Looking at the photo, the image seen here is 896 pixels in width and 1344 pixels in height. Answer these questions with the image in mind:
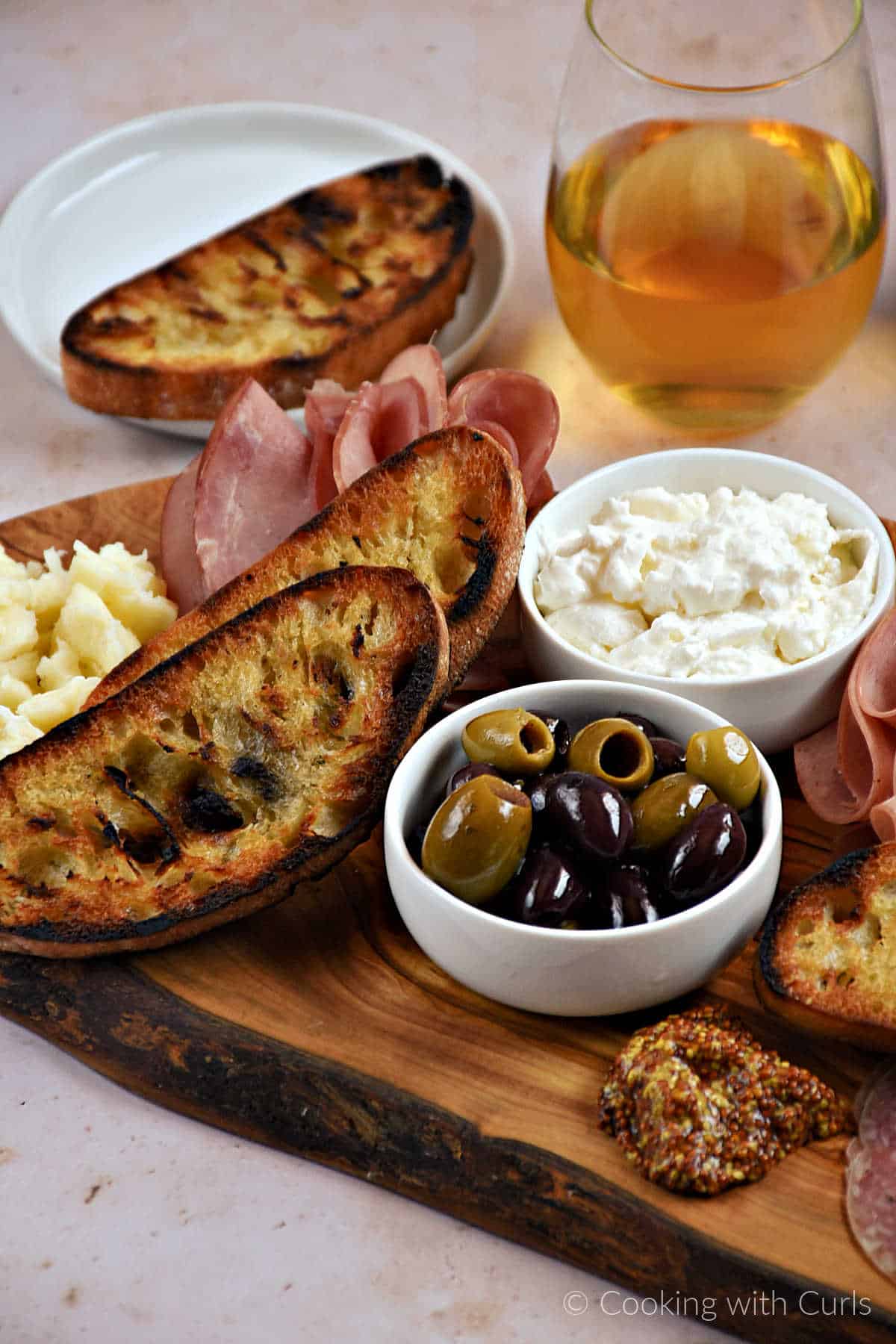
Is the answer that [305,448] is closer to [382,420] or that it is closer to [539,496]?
[382,420]

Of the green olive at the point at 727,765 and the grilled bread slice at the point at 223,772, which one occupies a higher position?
the green olive at the point at 727,765

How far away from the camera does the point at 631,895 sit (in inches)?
63.6

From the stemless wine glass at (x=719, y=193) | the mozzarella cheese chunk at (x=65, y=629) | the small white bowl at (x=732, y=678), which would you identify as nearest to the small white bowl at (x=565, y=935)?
the small white bowl at (x=732, y=678)

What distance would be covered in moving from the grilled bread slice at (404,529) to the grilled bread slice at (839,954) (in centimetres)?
58

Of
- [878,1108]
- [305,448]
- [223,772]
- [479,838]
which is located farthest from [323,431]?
[878,1108]

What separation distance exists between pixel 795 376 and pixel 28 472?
149 centimetres

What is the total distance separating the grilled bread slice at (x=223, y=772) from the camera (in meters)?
1.75

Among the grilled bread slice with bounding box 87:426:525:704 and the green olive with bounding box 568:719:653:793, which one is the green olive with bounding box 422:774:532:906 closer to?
the green olive with bounding box 568:719:653:793

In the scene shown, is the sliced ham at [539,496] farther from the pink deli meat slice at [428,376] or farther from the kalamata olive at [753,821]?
the kalamata olive at [753,821]

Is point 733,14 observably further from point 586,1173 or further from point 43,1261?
point 43,1261

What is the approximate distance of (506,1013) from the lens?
1.74 metres

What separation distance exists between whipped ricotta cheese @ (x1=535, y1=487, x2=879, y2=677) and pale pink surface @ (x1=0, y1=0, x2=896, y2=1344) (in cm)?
75

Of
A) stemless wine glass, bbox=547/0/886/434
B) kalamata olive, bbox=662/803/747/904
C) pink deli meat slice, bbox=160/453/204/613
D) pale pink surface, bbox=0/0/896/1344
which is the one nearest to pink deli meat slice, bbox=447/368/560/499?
stemless wine glass, bbox=547/0/886/434

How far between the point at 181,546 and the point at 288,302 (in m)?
0.81
